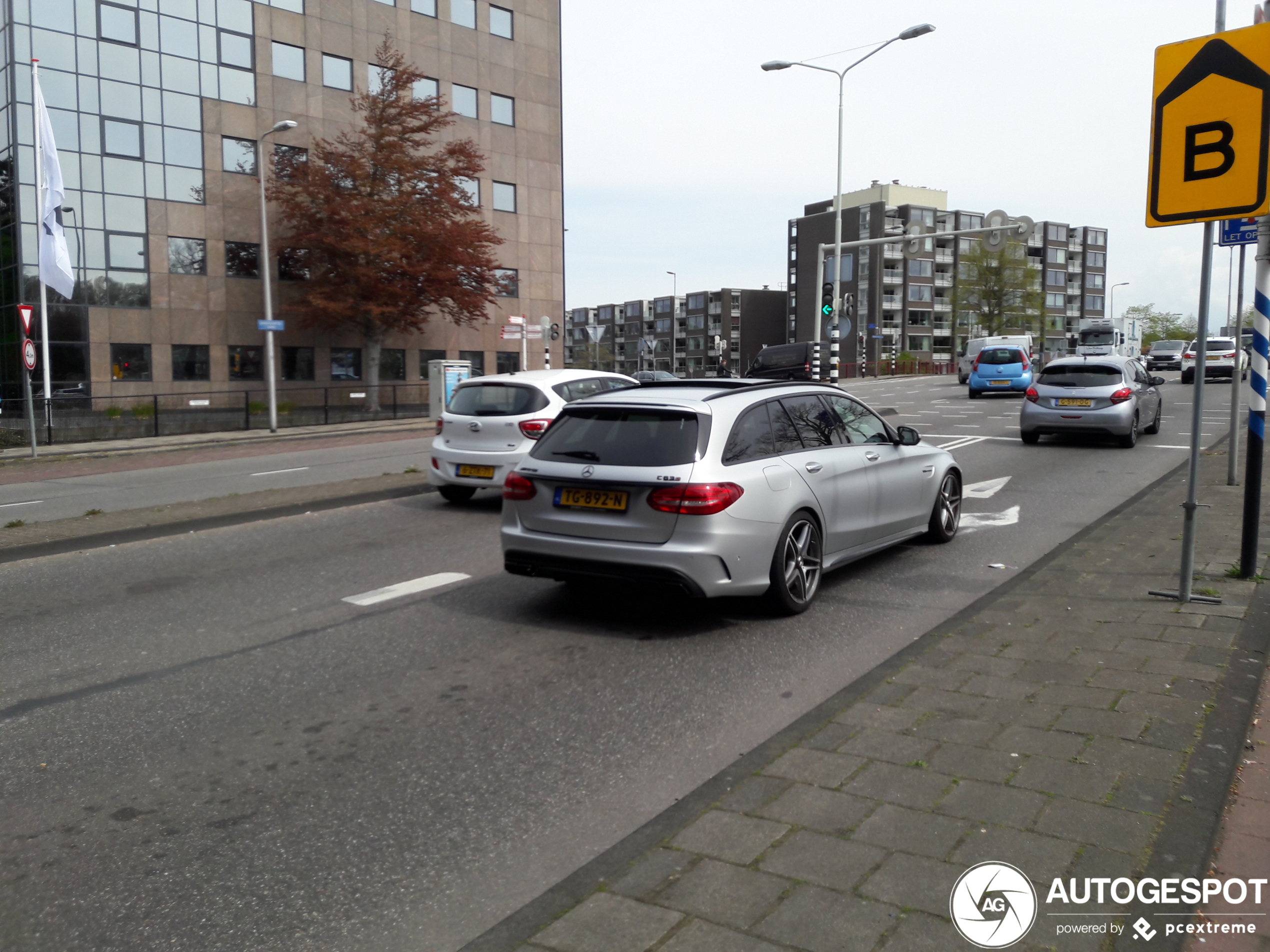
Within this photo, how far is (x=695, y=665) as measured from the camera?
5.51m

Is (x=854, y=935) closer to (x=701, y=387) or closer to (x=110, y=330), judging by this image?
(x=701, y=387)

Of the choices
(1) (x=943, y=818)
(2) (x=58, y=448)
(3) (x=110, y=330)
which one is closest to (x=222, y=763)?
(1) (x=943, y=818)

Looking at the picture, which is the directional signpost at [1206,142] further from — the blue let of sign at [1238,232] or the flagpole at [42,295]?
the flagpole at [42,295]

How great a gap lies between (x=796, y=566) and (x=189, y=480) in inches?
486

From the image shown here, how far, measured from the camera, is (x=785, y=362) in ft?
116

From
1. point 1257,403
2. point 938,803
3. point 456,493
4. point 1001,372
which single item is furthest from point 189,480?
point 1001,372

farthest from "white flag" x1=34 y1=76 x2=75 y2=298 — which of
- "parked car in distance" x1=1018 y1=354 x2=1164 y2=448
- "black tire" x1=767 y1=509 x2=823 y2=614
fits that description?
"black tire" x1=767 y1=509 x2=823 y2=614

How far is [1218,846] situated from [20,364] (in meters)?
35.7

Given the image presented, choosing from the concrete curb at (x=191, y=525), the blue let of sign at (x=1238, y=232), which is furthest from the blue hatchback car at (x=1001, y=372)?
the concrete curb at (x=191, y=525)

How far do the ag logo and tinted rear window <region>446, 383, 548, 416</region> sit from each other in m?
8.60

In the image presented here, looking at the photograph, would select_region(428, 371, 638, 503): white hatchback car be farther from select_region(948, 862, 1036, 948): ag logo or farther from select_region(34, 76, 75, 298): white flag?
select_region(34, 76, 75, 298): white flag

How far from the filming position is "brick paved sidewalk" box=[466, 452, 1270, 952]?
2.89m

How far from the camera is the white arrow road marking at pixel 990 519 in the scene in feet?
32.5

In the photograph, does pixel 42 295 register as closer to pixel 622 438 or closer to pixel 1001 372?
pixel 622 438
